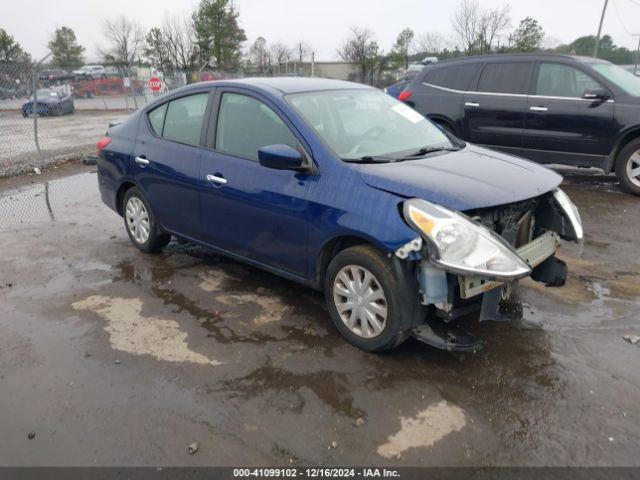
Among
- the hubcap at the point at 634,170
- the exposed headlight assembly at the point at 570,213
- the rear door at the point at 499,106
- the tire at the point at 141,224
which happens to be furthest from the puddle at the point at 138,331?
the hubcap at the point at 634,170

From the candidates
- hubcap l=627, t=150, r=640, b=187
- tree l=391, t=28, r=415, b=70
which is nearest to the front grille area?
hubcap l=627, t=150, r=640, b=187

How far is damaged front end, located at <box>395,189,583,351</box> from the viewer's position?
2.89m

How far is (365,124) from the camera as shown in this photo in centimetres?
404

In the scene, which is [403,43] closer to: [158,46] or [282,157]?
[158,46]

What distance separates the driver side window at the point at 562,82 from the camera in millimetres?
7289

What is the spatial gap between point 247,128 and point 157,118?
1.39 meters

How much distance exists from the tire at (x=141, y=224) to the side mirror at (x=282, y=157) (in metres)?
2.05

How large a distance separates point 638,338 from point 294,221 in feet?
8.17

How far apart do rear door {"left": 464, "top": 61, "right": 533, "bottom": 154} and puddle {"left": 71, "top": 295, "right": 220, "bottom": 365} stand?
19.7 feet

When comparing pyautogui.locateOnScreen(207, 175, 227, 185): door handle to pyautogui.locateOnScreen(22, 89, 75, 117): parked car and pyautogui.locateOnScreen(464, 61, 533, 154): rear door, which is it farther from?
pyautogui.locateOnScreen(22, 89, 75, 117): parked car

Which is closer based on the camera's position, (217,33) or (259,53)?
(217,33)

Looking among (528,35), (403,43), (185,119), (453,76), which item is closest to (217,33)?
(403,43)

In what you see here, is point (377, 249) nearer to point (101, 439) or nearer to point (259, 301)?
point (259, 301)

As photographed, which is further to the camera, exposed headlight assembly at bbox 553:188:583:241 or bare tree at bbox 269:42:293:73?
bare tree at bbox 269:42:293:73
